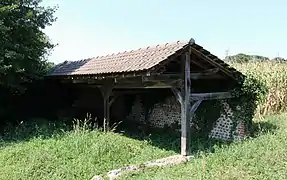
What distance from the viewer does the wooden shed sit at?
9242mm

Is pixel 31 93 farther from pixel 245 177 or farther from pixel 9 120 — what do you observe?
pixel 245 177

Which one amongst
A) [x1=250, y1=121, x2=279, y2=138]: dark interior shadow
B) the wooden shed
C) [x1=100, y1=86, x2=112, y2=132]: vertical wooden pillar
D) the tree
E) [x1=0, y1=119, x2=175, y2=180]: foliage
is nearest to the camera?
[x1=0, y1=119, x2=175, y2=180]: foliage

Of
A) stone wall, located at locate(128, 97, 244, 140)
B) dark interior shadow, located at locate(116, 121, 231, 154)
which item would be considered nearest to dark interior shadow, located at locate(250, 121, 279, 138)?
stone wall, located at locate(128, 97, 244, 140)

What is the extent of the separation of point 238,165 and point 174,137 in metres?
4.77

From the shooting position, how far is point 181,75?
9680mm

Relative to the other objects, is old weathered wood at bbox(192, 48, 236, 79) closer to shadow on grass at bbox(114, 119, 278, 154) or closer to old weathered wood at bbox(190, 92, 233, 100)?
old weathered wood at bbox(190, 92, 233, 100)

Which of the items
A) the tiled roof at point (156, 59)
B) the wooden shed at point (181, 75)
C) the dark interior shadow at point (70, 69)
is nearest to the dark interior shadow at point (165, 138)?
the wooden shed at point (181, 75)

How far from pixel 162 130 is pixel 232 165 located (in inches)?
245

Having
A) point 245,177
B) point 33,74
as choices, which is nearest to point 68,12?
point 33,74

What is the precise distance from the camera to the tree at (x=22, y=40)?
11.9 m

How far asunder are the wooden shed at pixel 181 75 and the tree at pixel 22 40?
2419mm

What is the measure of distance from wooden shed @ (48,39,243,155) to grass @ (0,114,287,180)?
1.37m

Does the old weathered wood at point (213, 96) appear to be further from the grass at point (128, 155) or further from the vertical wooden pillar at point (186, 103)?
the grass at point (128, 155)

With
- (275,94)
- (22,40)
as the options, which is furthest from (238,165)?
(22,40)
